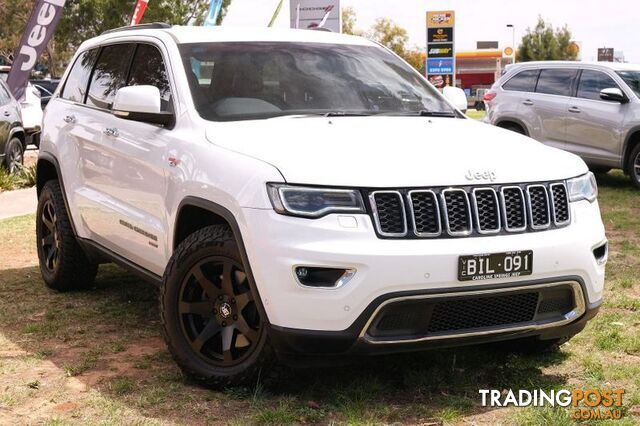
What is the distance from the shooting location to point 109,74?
6.21 metres

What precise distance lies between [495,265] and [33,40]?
1542cm

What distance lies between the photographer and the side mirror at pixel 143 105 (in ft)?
16.1

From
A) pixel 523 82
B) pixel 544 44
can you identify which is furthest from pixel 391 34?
pixel 523 82

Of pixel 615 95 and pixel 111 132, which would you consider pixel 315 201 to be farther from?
pixel 615 95

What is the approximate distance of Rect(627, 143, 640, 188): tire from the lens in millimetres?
12547

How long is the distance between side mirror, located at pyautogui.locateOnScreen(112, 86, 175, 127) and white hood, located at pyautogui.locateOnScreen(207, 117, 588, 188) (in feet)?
1.20

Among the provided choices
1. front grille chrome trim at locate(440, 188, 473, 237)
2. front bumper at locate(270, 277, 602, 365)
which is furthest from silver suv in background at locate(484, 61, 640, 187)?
front grille chrome trim at locate(440, 188, 473, 237)

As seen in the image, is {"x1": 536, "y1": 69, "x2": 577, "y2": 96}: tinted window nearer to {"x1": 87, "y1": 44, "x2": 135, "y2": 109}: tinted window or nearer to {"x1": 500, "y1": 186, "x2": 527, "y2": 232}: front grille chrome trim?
{"x1": 87, "y1": 44, "x2": 135, "y2": 109}: tinted window

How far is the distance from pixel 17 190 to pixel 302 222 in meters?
10.5

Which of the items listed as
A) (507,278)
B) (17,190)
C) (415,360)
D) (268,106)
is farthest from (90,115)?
(17,190)

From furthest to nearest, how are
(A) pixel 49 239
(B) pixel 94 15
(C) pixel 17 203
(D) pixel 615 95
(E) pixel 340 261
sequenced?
(B) pixel 94 15
(D) pixel 615 95
(C) pixel 17 203
(A) pixel 49 239
(E) pixel 340 261

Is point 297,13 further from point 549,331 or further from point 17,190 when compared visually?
point 549,331

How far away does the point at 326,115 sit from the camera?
4980 mm

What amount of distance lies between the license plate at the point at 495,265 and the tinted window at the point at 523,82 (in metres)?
10.4
